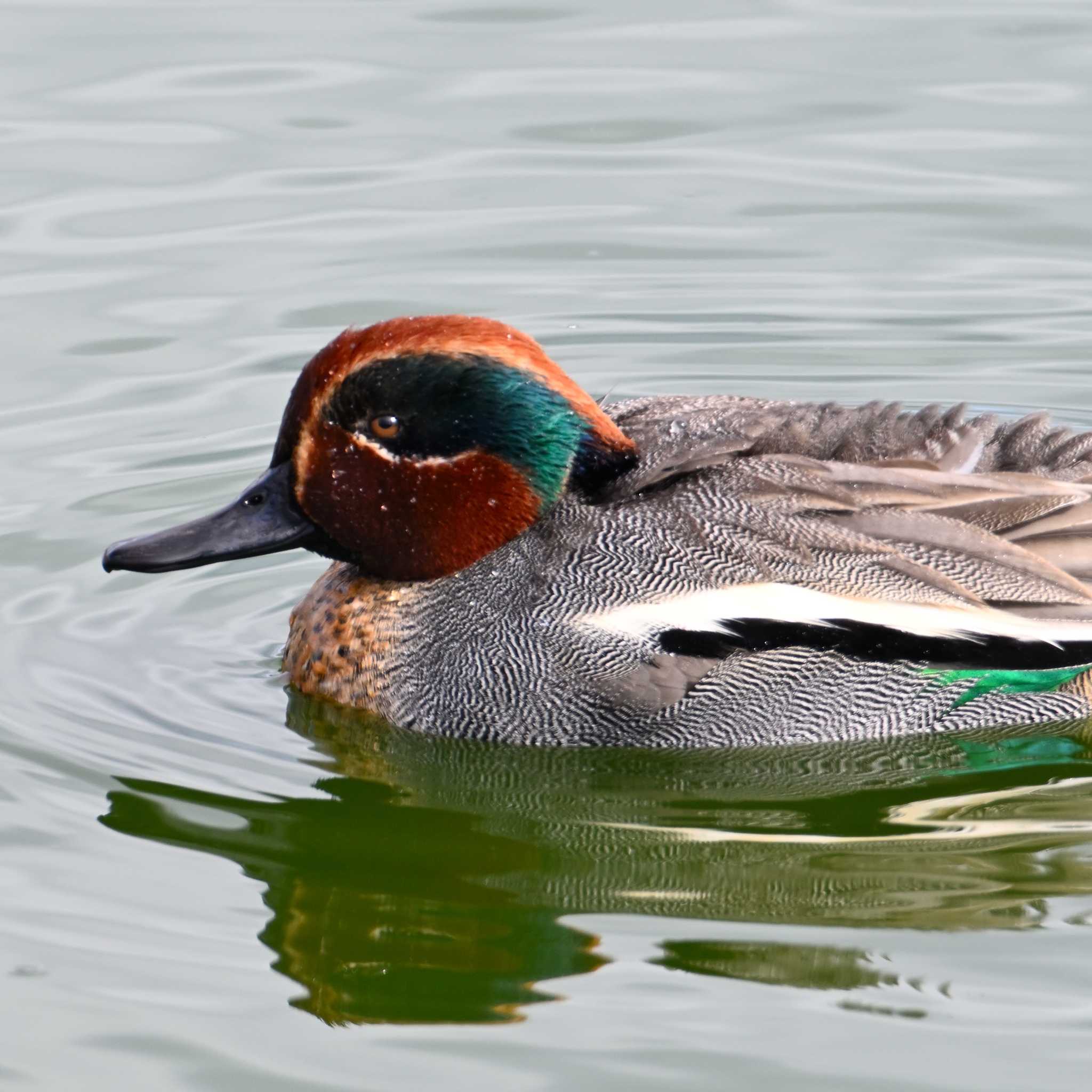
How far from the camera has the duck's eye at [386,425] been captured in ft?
23.5

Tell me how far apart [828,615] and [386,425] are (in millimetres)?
1592

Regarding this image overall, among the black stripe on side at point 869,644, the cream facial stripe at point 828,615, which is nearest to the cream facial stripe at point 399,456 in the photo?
the cream facial stripe at point 828,615

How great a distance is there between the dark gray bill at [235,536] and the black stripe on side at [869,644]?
1409 millimetres

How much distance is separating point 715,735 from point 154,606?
2.56 meters

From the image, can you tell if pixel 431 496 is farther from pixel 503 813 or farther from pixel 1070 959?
pixel 1070 959

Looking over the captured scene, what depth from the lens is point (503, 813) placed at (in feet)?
22.9

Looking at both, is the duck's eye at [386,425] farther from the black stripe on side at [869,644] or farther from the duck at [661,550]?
the black stripe on side at [869,644]

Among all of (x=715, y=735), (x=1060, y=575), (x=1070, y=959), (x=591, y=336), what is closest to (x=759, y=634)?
(x=715, y=735)

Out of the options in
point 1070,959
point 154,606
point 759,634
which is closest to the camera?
point 1070,959

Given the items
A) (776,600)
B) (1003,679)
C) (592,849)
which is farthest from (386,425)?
(1003,679)

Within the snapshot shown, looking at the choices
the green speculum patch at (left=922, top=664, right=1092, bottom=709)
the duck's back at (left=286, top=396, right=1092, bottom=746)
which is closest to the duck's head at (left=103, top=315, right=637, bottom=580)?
the duck's back at (left=286, top=396, right=1092, bottom=746)

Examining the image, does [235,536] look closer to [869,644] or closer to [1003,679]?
[869,644]

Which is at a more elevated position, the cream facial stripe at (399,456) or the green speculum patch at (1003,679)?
the cream facial stripe at (399,456)

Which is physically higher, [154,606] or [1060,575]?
[1060,575]
